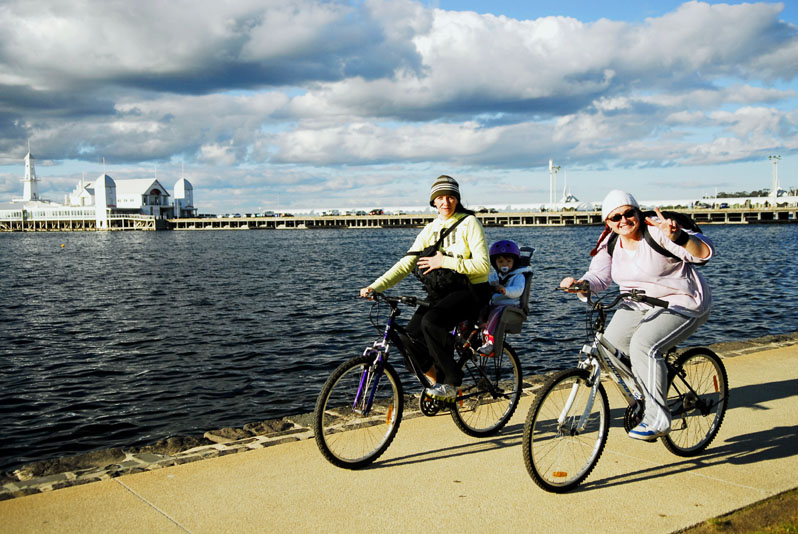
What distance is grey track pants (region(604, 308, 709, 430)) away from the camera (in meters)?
5.34

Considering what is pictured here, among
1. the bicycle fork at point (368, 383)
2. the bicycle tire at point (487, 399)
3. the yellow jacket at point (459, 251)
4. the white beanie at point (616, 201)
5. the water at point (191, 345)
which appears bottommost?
the water at point (191, 345)

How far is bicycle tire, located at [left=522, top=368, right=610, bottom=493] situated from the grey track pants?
1.12 feet

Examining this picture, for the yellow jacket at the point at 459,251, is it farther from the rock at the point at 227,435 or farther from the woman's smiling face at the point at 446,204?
the rock at the point at 227,435

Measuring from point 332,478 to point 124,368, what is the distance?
1269 cm

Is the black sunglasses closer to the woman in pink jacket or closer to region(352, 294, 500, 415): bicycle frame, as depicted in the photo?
the woman in pink jacket

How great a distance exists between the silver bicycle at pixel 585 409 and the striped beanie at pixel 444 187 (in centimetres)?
146

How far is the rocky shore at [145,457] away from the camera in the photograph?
5648 mm

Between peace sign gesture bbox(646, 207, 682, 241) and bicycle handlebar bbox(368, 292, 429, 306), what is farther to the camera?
bicycle handlebar bbox(368, 292, 429, 306)

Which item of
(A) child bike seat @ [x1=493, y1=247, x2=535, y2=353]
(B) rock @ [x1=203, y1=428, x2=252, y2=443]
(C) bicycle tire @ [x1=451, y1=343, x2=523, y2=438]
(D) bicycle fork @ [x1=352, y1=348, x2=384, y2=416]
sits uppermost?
(A) child bike seat @ [x1=493, y1=247, x2=535, y2=353]

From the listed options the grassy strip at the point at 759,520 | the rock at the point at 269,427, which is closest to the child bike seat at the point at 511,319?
the rock at the point at 269,427

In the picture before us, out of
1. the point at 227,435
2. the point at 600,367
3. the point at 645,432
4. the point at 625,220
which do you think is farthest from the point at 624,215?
the point at 227,435

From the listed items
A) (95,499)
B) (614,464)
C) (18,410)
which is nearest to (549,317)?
(18,410)

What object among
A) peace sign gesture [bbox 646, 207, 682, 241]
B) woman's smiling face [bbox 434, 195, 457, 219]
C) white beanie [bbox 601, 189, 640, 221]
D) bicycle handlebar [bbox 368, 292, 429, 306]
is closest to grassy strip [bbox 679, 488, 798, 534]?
peace sign gesture [bbox 646, 207, 682, 241]

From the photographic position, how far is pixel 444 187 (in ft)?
20.4
